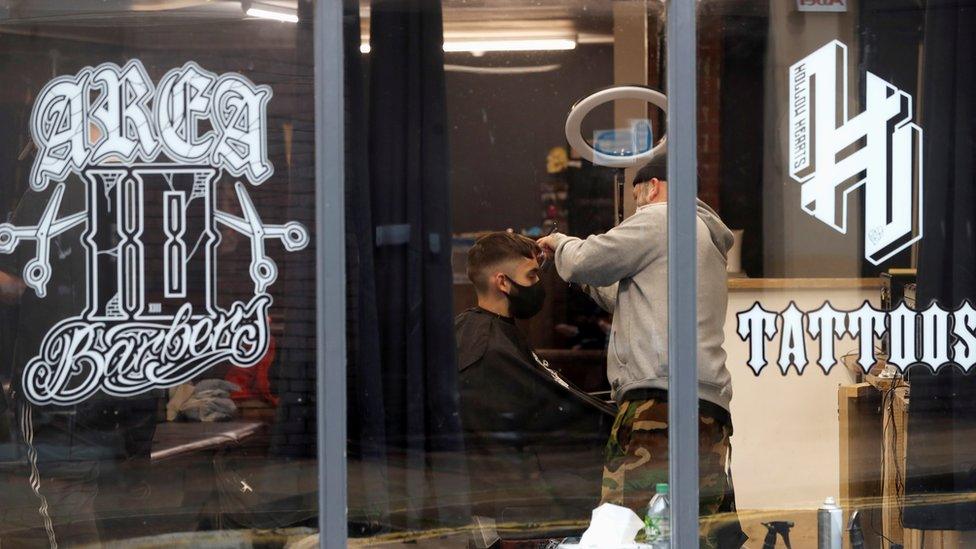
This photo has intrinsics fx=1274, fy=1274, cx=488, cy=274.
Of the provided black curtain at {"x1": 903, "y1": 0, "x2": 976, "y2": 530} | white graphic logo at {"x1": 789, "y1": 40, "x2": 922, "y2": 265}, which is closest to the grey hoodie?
white graphic logo at {"x1": 789, "y1": 40, "x2": 922, "y2": 265}

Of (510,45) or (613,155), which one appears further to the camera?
(613,155)

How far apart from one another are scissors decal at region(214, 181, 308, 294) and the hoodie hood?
121 cm

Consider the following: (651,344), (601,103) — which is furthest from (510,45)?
(651,344)

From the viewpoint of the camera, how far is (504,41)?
3850 mm

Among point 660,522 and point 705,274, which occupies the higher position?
point 705,274

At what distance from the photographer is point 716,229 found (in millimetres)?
3861

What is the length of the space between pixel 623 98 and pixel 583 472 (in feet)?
3.87

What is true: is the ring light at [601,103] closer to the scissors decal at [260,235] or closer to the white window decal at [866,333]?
the white window decal at [866,333]

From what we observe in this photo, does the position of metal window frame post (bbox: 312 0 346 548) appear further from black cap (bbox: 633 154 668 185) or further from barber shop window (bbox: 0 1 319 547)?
black cap (bbox: 633 154 668 185)

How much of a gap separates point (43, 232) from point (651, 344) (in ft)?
5.93

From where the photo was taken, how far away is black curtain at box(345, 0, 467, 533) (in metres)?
3.71

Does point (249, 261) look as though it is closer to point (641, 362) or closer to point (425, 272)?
point (425, 272)

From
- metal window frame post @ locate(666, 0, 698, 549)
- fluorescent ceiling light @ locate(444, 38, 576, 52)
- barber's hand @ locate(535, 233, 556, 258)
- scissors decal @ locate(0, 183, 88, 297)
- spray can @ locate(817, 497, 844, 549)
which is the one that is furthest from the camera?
barber's hand @ locate(535, 233, 556, 258)

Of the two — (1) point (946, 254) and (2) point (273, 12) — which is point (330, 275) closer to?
(2) point (273, 12)
